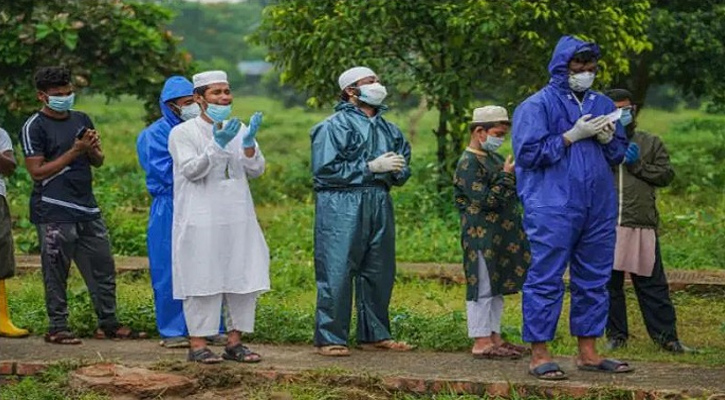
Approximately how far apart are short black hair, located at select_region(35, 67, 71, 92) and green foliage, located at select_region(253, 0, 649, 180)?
516 centimetres

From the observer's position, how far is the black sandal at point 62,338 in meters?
8.48

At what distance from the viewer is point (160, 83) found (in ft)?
43.9

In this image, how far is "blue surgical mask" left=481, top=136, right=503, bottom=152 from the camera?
8031mm

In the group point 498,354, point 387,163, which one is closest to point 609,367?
point 498,354

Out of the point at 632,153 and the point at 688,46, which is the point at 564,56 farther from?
the point at 688,46

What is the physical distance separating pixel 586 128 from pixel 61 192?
10.7 feet

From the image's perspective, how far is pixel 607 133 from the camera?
7.20 metres

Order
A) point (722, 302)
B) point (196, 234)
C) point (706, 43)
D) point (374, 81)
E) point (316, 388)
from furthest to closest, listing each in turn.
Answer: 1. point (706, 43)
2. point (722, 302)
3. point (374, 81)
4. point (196, 234)
5. point (316, 388)

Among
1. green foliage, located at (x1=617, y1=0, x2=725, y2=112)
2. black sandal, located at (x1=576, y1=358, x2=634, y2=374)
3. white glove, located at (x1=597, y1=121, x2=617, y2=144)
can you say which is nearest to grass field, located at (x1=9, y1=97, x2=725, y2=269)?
green foliage, located at (x1=617, y1=0, x2=725, y2=112)

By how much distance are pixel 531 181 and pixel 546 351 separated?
87 cm

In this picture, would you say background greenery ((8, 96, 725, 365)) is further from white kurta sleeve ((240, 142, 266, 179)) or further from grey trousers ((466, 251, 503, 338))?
white kurta sleeve ((240, 142, 266, 179))

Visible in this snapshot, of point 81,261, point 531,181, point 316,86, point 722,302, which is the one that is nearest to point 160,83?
point 316,86

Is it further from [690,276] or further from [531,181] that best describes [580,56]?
[690,276]

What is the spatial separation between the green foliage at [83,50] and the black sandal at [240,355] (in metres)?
5.78
